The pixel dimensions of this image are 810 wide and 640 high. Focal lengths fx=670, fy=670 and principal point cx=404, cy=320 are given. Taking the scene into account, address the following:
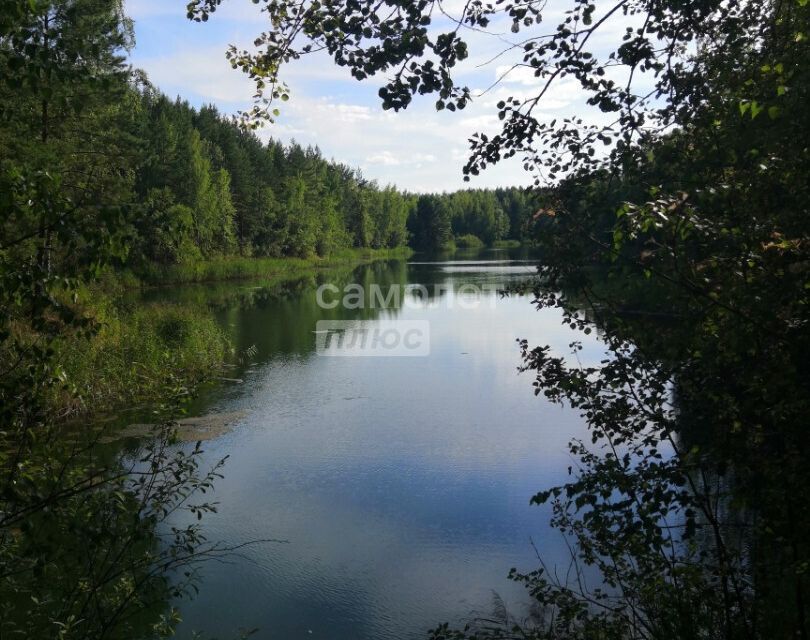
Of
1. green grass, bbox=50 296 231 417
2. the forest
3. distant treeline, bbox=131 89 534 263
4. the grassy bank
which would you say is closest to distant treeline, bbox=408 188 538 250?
distant treeline, bbox=131 89 534 263

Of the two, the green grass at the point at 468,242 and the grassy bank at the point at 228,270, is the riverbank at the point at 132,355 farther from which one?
the green grass at the point at 468,242

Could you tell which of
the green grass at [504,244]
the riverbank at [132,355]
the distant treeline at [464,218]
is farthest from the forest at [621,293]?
the green grass at [504,244]

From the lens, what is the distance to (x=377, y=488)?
8.94 meters

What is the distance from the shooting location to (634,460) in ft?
29.6

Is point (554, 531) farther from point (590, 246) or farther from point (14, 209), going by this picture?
point (14, 209)

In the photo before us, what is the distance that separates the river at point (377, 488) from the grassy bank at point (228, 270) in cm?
1746

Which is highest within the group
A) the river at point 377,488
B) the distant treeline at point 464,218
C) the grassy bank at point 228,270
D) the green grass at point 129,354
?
the distant treeline at point 464,218

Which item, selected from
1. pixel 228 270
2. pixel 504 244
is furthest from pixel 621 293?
pixel 504 244

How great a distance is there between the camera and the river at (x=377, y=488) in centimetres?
614

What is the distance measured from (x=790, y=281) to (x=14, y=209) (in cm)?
300

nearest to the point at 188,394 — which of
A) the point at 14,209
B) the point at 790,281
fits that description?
the point at 14,209

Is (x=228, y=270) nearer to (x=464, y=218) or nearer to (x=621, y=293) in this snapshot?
(x=621, y=293)

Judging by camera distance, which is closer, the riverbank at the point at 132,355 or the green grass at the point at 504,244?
the riverbank at the point at 132,355

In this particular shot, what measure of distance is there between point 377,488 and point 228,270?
34.1 m
